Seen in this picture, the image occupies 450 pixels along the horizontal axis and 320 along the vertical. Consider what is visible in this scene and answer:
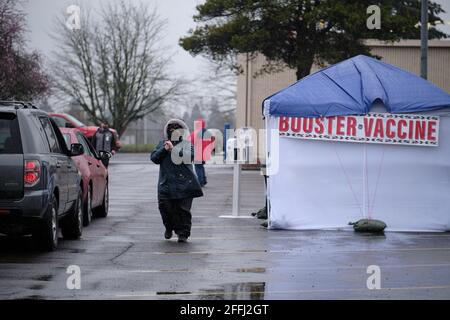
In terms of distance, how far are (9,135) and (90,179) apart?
4558mm

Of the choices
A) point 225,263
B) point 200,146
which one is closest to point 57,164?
point 225,263

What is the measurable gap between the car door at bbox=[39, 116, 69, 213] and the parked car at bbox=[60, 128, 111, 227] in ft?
6.88

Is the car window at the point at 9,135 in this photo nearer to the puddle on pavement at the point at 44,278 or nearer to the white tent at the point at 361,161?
the puddle on pavement at the point at 44,278

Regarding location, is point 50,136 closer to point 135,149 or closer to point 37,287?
point 37,287

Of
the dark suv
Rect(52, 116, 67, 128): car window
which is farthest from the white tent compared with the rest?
Rect(52, 116, 67, 128): car window

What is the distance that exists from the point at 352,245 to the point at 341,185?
7.48 feet

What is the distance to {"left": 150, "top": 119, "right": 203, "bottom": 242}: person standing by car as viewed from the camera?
46.1 feet

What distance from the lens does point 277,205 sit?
1614cm

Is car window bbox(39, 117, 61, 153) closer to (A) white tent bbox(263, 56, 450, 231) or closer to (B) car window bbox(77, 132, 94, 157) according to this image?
(B) car window bbox(77, 132, 94, 157)

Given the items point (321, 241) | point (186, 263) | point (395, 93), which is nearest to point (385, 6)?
point (395, 93)

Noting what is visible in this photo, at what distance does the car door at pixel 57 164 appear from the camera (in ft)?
41.7

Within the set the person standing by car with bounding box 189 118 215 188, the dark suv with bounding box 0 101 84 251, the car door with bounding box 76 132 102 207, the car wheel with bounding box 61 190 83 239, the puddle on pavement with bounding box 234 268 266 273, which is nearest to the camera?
the puddle on pavement with bounding box 234 268 266 273

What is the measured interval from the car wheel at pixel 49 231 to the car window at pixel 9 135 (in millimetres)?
837

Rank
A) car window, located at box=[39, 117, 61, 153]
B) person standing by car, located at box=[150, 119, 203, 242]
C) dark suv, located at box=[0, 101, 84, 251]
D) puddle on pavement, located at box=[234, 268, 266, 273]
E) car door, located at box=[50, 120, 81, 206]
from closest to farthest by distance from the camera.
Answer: puddle on pavement, located at box=[234, 268, 266, 273] → dark suv, located at box=[0, 101, 84, 251] → car window, located at box=[39, 117, 61, 153] → car door, located at box=[50, 120, 81, 206] → person standing by car, located at box=[150, 119, 203, 242]
